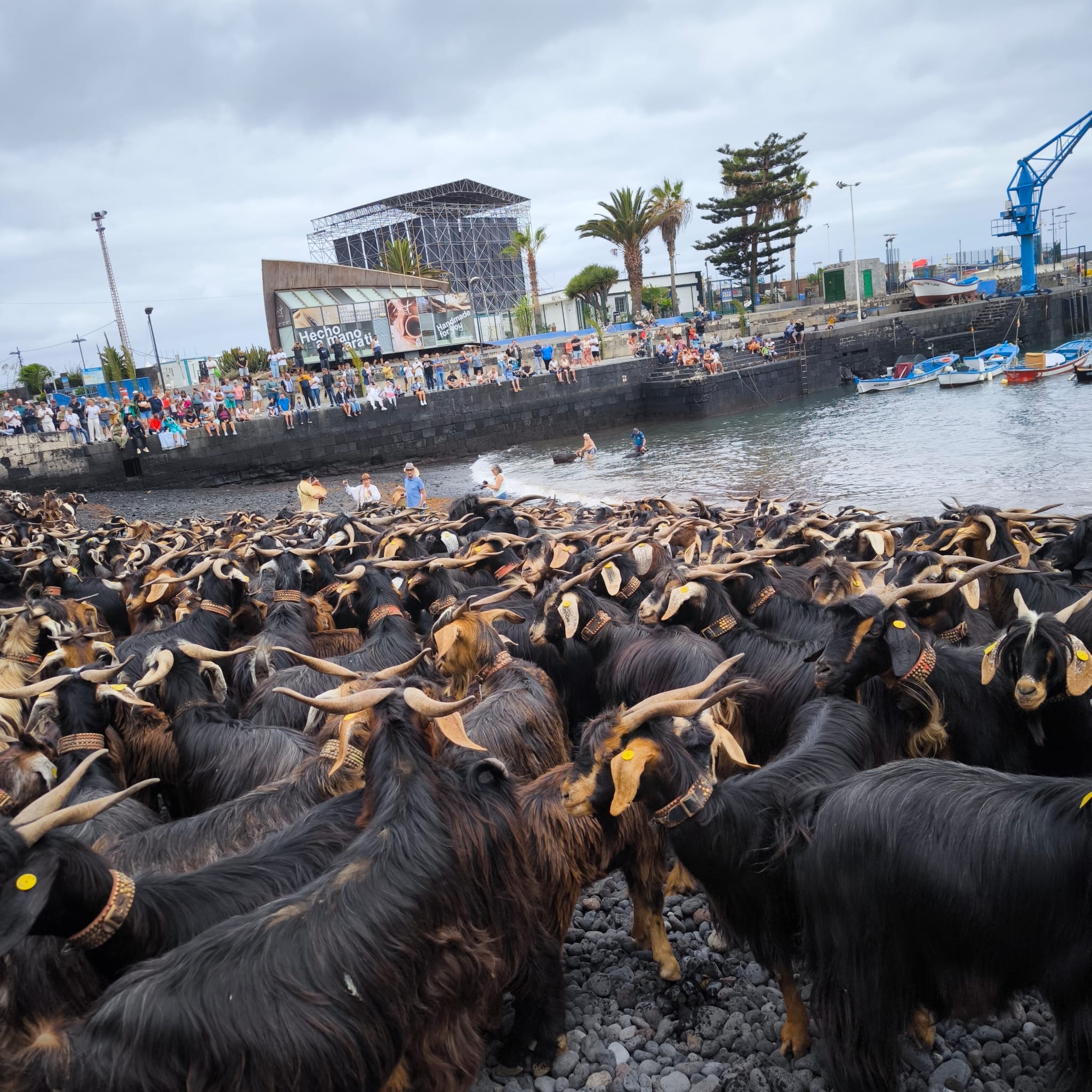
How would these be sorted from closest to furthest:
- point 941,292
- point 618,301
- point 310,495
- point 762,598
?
1. point 762,598
2. point 310,495
3. point 941,292
4. point 618,301

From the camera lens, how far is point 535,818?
3787mm

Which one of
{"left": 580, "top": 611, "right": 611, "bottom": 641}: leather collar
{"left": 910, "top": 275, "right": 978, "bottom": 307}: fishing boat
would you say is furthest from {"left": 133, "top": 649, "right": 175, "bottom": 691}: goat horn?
{"left": 910, "top": 275, "right": 978, "bottom": 307}: fishing boat

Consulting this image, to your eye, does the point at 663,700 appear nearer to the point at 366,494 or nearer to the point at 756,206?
the point at 366,494

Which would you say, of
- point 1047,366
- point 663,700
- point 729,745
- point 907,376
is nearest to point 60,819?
point 663,700

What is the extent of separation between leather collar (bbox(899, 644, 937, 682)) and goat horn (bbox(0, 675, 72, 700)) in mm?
4703

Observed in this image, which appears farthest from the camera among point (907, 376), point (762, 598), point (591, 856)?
point (907, 376)

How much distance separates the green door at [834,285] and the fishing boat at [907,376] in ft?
73.0

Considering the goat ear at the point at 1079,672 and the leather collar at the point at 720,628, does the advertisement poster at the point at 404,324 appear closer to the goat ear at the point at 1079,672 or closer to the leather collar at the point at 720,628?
the leather collar at the point at 720,628

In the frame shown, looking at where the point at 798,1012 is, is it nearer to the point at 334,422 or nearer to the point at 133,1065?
the point at 133,1065

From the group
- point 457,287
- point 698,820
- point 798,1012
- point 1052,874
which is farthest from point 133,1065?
point 457,287

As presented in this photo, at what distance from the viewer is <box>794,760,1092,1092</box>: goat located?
259cm

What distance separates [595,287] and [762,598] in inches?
2226

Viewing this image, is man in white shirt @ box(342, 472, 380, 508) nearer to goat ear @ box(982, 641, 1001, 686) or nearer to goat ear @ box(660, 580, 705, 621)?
goat ear @ box(660, 580, 705, 621)

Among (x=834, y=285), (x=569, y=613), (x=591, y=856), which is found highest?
(x=834, y=285)
